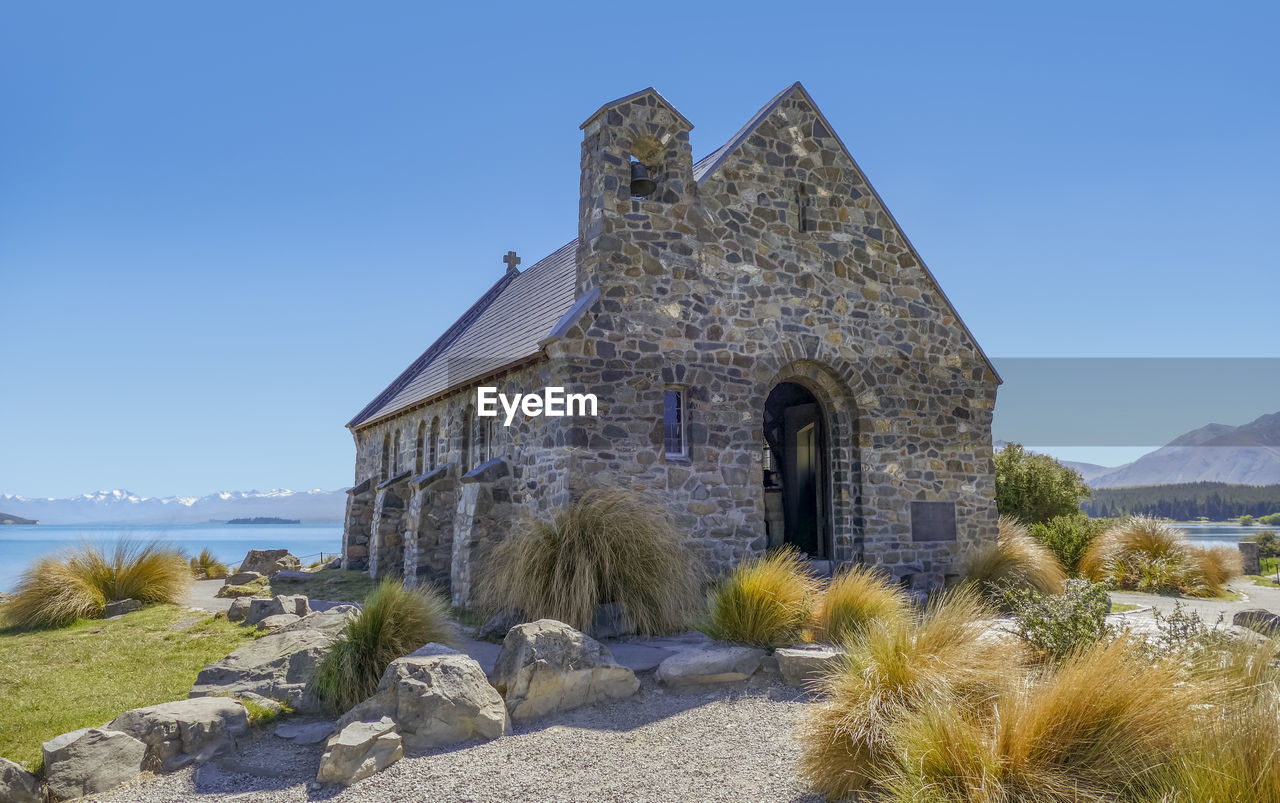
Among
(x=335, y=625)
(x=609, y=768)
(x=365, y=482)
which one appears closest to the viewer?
(x=609, y=768)

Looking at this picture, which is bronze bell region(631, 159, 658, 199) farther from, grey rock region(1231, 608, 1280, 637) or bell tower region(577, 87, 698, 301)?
grey rock region(1231, 608, 1280, 637)

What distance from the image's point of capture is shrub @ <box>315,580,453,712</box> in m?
7.74

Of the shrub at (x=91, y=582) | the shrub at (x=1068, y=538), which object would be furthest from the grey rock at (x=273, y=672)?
the shrub at (x=1068, y=538)

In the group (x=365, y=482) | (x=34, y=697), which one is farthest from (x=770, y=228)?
(x=365, y=482)

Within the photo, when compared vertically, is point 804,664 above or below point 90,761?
above

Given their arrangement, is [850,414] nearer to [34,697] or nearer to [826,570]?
[826,570]

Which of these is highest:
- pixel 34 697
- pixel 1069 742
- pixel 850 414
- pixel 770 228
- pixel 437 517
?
pixel 770 228

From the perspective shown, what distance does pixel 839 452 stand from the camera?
46.6 feet

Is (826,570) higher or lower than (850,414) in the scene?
lower

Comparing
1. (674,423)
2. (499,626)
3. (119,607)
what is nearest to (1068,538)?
(674,423)

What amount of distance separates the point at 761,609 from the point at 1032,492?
1536cm

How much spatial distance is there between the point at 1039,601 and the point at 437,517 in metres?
10.5

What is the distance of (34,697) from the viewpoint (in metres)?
8.45

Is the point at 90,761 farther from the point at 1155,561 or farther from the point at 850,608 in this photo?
the point at 1155,561
